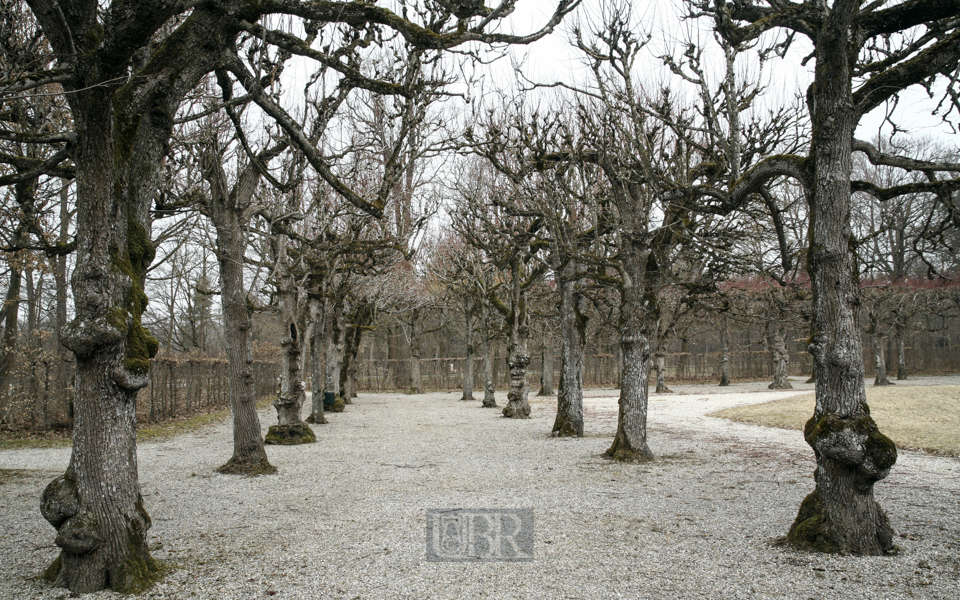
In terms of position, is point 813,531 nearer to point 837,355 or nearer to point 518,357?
point 837,355

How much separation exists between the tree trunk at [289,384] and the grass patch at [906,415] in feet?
38.7

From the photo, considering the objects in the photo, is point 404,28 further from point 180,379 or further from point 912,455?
point 180,379

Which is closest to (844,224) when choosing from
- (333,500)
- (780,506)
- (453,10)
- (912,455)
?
(780,506)

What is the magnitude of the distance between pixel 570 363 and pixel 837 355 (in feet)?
26.6

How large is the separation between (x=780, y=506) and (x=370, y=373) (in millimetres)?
30920

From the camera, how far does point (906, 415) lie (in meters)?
15.2

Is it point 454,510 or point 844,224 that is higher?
point 844,224

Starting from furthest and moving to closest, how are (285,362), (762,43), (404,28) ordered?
(285,362), (762,43), (404,28)

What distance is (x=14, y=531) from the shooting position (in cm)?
573

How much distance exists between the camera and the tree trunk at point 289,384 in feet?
39.9

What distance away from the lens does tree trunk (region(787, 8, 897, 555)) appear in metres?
4.73

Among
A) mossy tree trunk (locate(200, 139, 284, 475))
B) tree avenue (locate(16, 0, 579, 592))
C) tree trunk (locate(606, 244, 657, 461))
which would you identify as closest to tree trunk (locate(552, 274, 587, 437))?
tree trunk (locate(606, 244, 657, 461))

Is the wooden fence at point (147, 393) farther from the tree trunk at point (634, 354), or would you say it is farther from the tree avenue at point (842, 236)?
the tree avenue at point (842, 236)

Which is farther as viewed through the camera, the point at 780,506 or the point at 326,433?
the point at 326,433
